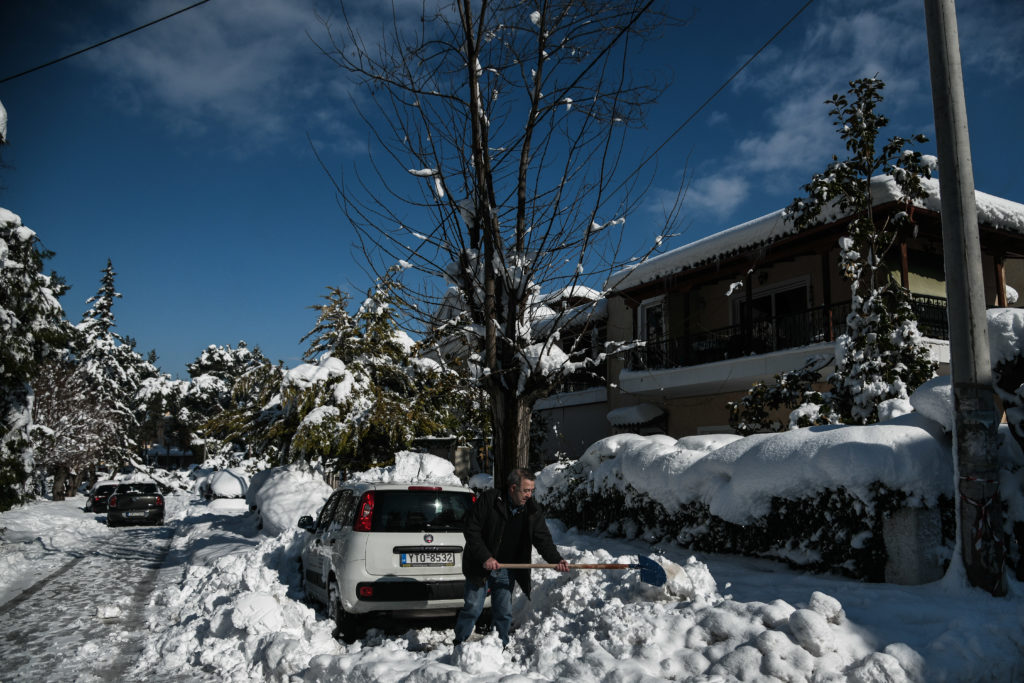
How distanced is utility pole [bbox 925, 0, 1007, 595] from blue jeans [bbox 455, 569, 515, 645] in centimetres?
348

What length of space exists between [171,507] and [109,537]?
1644cm

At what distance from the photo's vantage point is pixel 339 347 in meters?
17.9

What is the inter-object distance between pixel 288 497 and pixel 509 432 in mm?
9313

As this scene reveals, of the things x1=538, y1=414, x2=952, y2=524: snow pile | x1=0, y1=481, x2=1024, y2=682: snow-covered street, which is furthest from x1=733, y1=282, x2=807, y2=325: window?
x1=0, y1=481, x2=1024, y2=682: snow-covered street

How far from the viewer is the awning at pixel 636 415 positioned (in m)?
19.1

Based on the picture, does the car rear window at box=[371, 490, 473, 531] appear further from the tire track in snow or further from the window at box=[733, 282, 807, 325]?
the window at box=[733, 282, 807, 325]

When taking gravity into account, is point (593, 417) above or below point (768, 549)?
above

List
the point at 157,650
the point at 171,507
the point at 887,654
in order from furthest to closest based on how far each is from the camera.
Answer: the point at 171,507
the point at 157,650
the point at 887,654

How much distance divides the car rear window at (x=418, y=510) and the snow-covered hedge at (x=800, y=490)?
2621 mm

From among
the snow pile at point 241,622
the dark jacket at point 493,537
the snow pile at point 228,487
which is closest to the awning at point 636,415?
the snow pile at point 241,622

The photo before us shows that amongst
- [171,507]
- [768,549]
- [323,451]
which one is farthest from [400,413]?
[171,507]

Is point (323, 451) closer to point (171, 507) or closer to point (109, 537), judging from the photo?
point (109, 537)

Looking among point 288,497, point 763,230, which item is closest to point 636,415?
point 763,230

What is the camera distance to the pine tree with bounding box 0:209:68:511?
1181 centimetres
